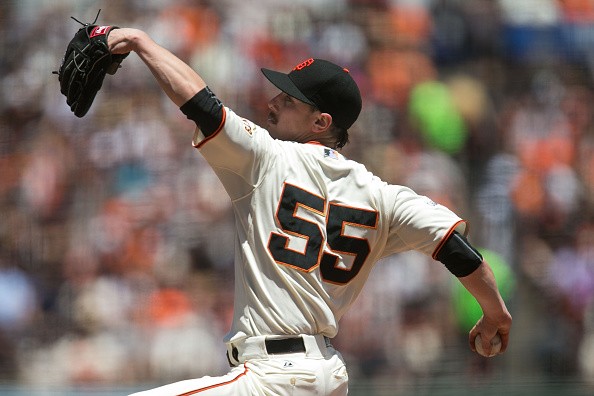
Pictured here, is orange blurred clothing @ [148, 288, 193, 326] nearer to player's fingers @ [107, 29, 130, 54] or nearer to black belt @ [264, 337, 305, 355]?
black belt @ [264, 337, 305, 355]

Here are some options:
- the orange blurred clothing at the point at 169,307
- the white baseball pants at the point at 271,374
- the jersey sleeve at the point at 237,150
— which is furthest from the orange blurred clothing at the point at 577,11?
the white baseball pants at the point at 271,374

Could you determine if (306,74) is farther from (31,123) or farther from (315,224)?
(31,123)

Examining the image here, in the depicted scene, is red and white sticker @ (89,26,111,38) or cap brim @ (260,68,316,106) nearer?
red and white sticker @ (89,26,111,38)

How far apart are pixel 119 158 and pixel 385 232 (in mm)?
3640

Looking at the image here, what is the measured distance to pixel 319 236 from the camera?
3.20 m

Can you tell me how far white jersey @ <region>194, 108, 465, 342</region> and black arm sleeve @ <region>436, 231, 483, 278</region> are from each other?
1.2 inches

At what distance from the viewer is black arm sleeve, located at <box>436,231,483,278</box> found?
3301 mm

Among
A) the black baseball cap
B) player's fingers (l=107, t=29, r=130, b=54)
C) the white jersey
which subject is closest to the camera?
player's fingers (l=107, t=29, r=130, b=54)

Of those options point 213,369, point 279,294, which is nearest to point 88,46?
point 279,294

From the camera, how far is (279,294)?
3150 millimetres

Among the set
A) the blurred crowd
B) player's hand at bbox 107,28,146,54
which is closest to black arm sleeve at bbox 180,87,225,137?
player's hand at bbox 107,28,146,54

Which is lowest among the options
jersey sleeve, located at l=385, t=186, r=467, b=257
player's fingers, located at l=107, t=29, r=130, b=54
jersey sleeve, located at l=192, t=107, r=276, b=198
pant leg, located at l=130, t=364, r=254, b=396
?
pant leg, located at l=130, t=364, r=254, b=396

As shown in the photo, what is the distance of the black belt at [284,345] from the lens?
3.12 metres

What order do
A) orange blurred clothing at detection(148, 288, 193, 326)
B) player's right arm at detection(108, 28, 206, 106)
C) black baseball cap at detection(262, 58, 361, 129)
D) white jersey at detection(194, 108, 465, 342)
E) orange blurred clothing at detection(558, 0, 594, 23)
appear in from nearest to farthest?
player's right arm at detection(108, 28, 206, 106) < white jersey at detection(194, 108, 465, 342) < black baseball cap at detection(262, 58, 361, 129) < orange blurred clothing at detection(148, 288, 193, 326) < orange blurred clothing at detection(558, 0, 594, 23)
